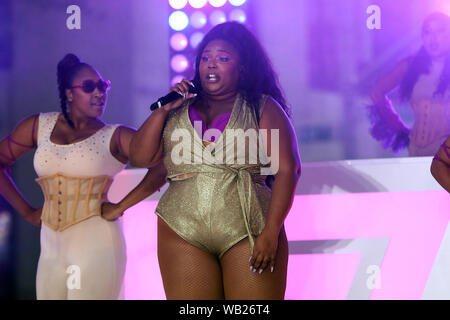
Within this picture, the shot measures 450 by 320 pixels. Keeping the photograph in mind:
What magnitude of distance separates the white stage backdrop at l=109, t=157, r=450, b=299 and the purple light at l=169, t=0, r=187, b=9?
1466 millimetres

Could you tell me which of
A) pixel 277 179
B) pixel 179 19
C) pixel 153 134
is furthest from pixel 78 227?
pixel 179 19

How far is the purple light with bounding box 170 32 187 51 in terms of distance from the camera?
11.7 feet

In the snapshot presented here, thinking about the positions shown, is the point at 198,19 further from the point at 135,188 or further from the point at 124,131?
the point at 135,188

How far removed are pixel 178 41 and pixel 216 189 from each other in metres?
1.80

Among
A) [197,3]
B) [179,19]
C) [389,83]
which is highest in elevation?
[197,3]

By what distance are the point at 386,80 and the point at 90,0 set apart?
1967mm

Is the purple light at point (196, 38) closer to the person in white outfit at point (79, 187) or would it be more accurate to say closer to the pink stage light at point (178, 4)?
the pink stage light at point (178, 4)

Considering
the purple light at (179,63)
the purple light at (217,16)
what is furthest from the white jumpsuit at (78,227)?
the purple light at (217,16)

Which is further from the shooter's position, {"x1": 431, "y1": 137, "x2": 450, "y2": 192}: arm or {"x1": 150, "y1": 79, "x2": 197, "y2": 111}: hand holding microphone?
{"x1": 431, "y1": 137, "x2": 450, "y2": 192}: arm

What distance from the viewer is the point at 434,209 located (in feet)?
8.87

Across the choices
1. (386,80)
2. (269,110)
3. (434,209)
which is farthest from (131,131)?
(386,80)

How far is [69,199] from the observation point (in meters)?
2.53

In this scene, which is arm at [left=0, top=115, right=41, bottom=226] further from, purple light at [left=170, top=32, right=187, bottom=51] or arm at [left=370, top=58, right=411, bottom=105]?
arm at [left=370, top=58, right=411, bottom=105]

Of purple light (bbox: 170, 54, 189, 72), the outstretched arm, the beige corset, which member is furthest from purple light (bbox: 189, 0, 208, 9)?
the beige corset
